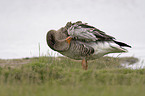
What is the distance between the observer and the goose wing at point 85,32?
9336 millimetres

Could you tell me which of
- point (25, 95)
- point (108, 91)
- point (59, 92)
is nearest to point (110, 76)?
point (108, 91)

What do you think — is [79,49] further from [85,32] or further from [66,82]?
[66,82]

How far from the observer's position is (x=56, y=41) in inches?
389

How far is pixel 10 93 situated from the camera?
5375mm

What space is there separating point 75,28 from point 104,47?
1796 mm

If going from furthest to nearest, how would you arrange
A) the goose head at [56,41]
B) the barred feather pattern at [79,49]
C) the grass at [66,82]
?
1. the goose head at [56,41]
2. the barred feather pattern at [79,49]
3. the grass at [66,82]

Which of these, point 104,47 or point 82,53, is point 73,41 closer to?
point 82,53

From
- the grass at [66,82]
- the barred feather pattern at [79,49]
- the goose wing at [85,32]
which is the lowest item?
the grass at [66,82]

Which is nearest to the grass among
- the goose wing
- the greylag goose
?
the greylag goose

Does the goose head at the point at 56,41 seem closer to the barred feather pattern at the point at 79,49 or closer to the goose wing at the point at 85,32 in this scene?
the barred feather pattern at the point at 79,49

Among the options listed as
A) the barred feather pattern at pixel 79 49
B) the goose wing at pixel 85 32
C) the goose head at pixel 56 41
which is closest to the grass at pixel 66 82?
the barred feather pattern at pixel 79 49

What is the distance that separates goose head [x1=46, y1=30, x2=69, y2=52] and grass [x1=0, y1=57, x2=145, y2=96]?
1.15 meters

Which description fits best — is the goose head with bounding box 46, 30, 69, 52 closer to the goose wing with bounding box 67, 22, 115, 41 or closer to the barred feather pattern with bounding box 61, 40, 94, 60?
the barred feather pattern with bounding box 61, 40, 94, 60

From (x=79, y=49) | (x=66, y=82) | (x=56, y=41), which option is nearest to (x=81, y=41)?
(x=79, y=49)
